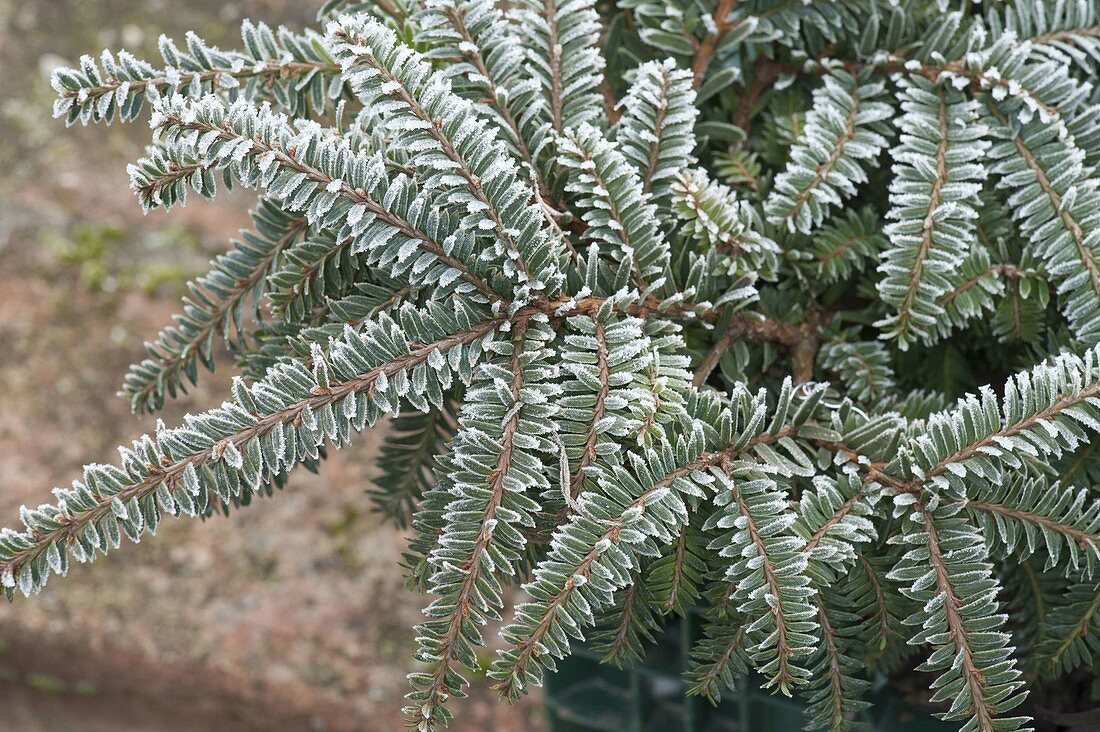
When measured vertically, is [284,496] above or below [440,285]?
above

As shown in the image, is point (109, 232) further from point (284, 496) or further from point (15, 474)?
point (284, 496)

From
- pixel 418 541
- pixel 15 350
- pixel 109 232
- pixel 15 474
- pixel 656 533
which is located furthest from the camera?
pixel 109 232

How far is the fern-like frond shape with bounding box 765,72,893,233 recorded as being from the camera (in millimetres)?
759

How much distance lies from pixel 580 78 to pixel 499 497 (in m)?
0.34

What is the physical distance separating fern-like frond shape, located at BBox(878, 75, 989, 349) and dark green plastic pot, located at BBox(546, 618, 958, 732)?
1.23 feet

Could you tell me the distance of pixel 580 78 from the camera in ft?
2.47

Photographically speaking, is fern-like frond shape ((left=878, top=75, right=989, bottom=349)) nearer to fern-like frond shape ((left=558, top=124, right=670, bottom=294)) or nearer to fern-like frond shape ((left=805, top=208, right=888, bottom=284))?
fern-like frond shape ((left=805, top=208, right=888, bottom=284))

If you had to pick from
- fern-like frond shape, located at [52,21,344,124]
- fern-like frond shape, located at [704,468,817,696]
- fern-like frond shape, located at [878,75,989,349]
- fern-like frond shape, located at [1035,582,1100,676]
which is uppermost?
fern-like frond shape, located at [52,21,344,124]

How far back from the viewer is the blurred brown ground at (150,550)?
5.33ft

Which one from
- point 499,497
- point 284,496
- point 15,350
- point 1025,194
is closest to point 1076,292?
point 1025,194

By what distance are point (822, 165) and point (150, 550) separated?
1420 millimetres

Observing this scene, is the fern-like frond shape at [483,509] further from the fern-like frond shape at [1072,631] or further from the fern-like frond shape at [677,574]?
the fern-like frond shape at [1072,631]

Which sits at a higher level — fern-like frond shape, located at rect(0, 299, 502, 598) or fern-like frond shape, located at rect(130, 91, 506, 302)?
fern-like frond shape, located at rect(130, 91, 506, 302)

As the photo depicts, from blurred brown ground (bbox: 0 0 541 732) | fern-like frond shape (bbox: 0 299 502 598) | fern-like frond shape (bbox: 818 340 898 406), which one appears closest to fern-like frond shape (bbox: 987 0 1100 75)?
fern-like frond shape (bbox: 818 340 898 406)
